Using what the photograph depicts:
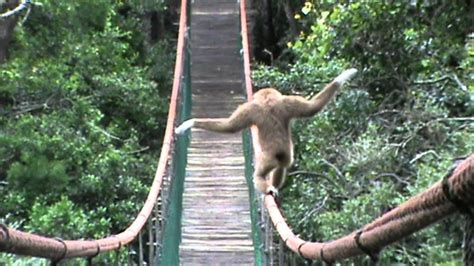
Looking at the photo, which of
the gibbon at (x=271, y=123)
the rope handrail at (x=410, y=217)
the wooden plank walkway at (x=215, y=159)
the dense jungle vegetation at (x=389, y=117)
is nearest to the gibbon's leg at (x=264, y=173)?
the gibbon at (x=271, y=123)

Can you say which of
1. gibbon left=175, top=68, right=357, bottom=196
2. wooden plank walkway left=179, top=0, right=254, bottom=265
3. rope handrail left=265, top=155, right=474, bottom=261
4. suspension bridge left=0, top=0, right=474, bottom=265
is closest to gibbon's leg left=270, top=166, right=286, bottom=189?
gibbon left=175, top=68, right=357, bottom=196

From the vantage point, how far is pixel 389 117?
442 cm

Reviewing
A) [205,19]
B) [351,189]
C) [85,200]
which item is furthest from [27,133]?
[205,19]

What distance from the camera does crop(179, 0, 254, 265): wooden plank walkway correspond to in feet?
16.0

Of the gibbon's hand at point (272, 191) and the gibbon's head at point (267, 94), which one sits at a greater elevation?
the gibbon's head at point (267, 94)

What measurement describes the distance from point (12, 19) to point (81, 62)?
122cm

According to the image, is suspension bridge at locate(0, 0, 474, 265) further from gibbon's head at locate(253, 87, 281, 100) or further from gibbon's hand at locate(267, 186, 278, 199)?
gibbon's head at locate(253, 87, 281, 100)

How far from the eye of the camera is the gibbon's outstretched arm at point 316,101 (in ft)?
10.4

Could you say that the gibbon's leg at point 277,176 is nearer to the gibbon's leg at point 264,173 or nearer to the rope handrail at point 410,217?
the gibbon's leg at point 264,173

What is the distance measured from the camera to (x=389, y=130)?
4.28 m

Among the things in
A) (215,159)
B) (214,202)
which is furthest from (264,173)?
(215,159)

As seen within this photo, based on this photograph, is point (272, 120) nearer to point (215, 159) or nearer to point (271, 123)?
point (271, 123)

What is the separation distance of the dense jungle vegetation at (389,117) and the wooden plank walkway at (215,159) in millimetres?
418

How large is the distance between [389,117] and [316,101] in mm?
1214
